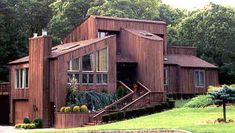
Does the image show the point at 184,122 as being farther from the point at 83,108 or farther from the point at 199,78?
the point at 199,78

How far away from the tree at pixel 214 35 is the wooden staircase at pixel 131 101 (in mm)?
14937

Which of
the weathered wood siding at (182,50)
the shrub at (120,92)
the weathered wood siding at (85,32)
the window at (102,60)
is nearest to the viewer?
the shrub at (120,92)

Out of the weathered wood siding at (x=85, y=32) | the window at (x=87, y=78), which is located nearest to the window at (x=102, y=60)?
the window at (x=87, y=78)

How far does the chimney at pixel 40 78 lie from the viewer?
3512cm

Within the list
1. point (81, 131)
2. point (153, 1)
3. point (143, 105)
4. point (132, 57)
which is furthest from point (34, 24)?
point (81, 131)

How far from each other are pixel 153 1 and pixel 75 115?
93.5 feet

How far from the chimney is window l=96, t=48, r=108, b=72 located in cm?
329

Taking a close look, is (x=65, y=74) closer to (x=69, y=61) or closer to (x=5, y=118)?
(x=69, y=61)

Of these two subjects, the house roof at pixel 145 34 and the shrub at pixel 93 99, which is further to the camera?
the house roof at pixel 145 34

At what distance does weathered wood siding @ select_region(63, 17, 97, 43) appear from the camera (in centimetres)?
4066

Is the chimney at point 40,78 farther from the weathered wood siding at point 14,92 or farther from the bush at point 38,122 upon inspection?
the weathered wood siding at point 14,92

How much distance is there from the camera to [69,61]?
34.7 m

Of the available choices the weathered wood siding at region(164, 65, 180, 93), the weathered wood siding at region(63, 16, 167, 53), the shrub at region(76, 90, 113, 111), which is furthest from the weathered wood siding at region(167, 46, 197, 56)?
the shrub at region(76, 90, 113, 111)

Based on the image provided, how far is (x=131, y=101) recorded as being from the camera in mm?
35312
